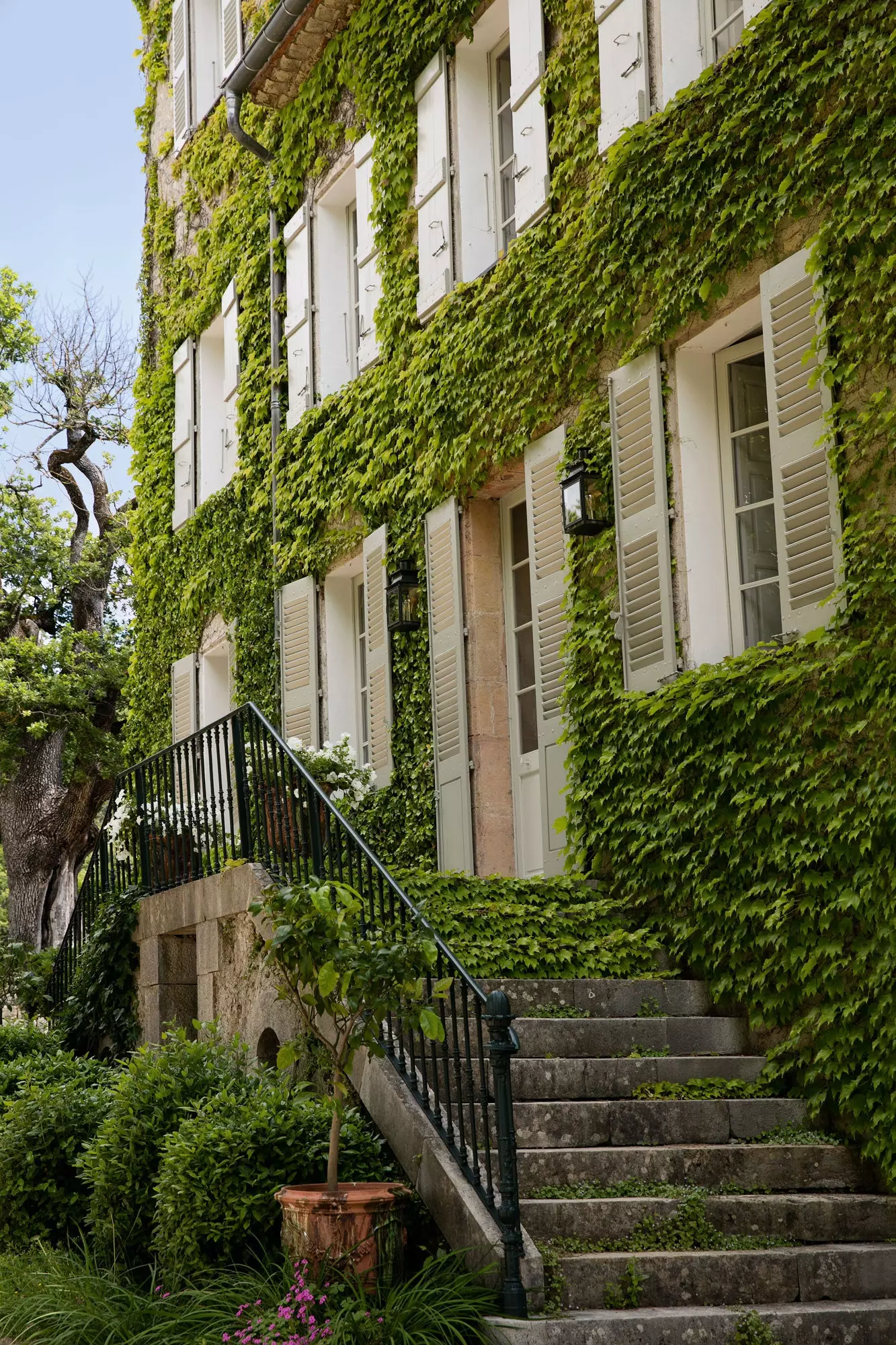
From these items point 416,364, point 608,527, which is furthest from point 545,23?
point 608,527

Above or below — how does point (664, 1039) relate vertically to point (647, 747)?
below

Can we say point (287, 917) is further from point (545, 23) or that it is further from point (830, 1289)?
point (545, 23)

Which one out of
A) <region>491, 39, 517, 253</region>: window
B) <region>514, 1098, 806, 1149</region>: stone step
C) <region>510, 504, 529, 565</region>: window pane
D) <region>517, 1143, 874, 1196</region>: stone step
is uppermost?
<region>491, 39, 517, 253</region>: window

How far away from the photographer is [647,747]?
276 inches

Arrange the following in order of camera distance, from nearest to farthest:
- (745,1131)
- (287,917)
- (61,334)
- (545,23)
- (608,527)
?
(287,917) < (745,1131) < (608,527) < (545,23) < (61,334)

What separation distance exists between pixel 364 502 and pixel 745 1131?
542 centimetres

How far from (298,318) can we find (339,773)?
3.86 metres

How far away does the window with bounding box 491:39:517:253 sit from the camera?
9352 mm

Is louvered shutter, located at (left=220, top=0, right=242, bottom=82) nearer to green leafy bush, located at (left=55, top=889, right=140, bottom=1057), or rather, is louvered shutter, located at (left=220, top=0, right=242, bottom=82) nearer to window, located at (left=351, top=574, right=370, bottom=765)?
window, located at (left=351, top=574, right=370, bottom=765)

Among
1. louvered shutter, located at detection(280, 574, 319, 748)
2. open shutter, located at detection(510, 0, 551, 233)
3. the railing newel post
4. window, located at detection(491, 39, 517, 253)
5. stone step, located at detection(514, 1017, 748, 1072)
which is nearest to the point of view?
the railing newel post

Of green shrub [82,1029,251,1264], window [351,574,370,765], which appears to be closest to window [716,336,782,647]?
green shrub [82,1029,251,1264]

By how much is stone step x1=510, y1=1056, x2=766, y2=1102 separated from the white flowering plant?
3.58 m

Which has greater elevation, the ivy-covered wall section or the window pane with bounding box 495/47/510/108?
the window pane with bounding box 495/47/510/108

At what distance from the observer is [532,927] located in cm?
681
